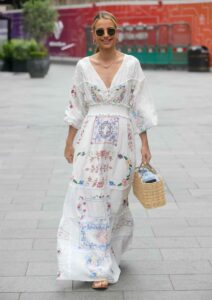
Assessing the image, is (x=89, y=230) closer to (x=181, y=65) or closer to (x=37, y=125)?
(x=37, y=125)

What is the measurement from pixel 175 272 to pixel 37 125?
26.9 ft

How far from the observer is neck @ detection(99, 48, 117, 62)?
166 inches

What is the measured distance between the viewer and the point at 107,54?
4.23m

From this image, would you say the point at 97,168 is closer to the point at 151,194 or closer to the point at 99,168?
the point at 99,168

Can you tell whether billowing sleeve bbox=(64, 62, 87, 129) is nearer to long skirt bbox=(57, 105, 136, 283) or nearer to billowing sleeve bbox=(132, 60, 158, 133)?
long skirt bbox=(57, 105, 136, 283)

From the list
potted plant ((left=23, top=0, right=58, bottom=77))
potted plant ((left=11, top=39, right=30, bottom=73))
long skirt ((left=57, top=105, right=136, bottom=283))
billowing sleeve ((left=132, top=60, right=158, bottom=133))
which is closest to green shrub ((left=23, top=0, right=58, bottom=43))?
potted plant ((left=23, top=0, right=58, bottom=77))

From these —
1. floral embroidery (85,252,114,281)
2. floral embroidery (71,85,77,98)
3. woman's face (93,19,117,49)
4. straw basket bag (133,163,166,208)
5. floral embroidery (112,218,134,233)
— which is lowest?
floral embroidery (85,252,114,281)

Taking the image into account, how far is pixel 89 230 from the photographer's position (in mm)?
4242

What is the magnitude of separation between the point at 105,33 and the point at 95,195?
1001mm

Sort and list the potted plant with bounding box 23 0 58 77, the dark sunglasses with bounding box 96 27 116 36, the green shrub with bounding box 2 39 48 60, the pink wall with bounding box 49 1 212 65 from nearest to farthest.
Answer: the dark sunglasses with bounding box 96 27 116 36, the green shrub with bounding box 2 39 48 60, the pink wall with bounding box 49 1 212 65, the potted plant with bounding box 23 0 58 77

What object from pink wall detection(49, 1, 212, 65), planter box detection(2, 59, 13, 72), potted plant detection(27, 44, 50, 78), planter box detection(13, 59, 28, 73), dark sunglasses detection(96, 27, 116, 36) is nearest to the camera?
dark sunglasses detection(96, 27, 116, 36)

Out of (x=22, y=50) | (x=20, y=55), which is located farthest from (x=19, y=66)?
(x=22, y=50)

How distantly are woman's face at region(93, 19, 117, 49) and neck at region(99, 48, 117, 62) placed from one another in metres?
0.03

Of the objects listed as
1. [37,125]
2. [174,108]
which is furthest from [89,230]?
[174,108]
